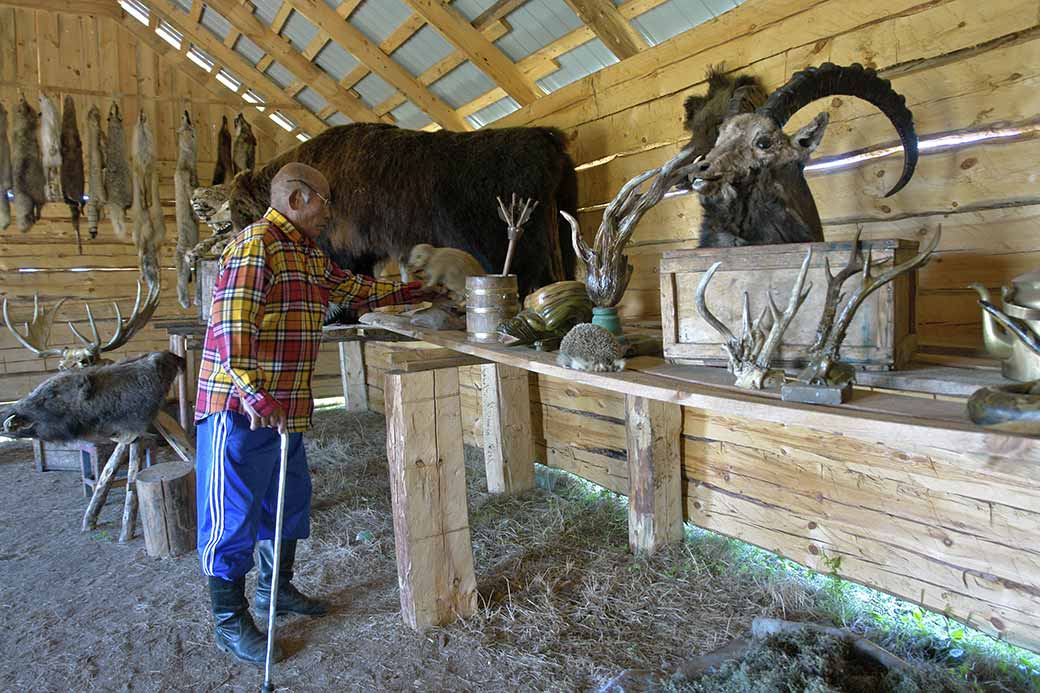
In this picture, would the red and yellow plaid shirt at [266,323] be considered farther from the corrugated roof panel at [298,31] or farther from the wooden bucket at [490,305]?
the corrugated roof panel at [298,31]

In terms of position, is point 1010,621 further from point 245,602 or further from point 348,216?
point 348,216

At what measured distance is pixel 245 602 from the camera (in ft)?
9.89

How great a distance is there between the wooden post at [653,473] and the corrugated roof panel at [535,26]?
2.28 metres

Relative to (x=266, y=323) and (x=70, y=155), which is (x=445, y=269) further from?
(x=70, y=155)

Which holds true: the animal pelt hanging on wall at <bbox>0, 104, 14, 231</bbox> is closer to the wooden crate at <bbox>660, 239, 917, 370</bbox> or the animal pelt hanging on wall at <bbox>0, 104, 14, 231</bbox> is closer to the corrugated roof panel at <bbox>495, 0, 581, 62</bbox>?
the corrugated roof panel at <bbox>495, 0, 581, 62</bbox>

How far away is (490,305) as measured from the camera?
9.36 feet

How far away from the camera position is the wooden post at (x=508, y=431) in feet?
16.0

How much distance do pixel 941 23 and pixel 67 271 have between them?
32.9ft

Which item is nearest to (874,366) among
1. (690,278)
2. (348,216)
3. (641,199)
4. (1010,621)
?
(690,278)

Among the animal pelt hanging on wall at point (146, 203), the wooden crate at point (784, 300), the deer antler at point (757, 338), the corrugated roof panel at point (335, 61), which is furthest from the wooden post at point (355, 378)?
the deer antler at point (757, 338)

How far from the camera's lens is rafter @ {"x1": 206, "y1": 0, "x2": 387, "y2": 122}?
604cm

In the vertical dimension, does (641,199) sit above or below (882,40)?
below

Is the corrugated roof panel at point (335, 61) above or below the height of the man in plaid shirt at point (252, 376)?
above

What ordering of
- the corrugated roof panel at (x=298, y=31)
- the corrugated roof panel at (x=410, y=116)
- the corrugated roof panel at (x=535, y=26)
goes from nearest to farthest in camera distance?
the corrugated roof panel at (x=535, y=26)
the corrugated roof panel at (x=298, y=31)
the corrugated roof panel at (x=410, y=116)
